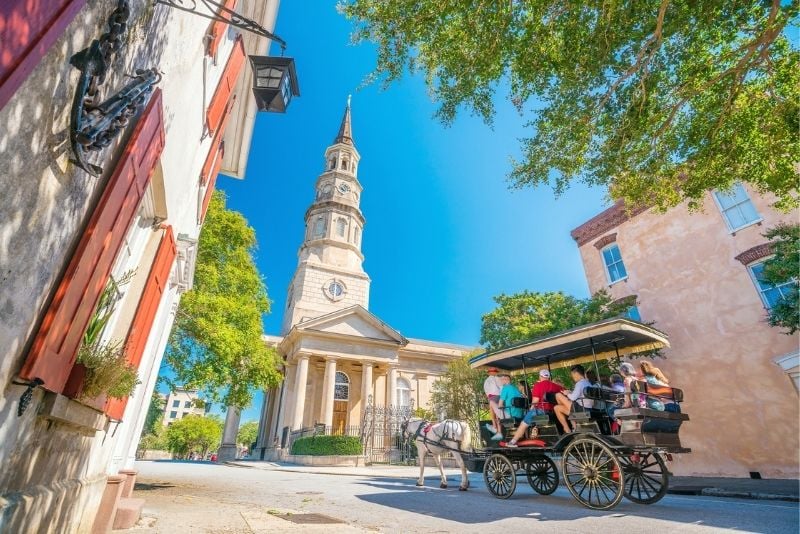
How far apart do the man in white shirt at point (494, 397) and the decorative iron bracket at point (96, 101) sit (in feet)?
25.4

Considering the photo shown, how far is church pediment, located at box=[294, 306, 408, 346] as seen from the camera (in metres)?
28.4

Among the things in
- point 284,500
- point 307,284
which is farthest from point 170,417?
point 284,500

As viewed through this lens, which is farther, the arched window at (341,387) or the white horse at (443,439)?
the arched window at (341,387)

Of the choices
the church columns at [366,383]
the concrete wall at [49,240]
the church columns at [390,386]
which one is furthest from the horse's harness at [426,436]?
the church columns at [390,386]

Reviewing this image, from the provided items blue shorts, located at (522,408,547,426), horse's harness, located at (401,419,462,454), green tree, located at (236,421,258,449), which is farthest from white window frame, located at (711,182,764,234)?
green tree, located at (236,421,258,449)

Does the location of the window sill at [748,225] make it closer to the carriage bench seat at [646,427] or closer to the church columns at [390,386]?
the carriage bench seat at [646,427]

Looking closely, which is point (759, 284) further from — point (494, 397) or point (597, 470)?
point (597, 470)

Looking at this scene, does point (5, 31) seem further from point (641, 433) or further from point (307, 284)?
→ point (307, 284)

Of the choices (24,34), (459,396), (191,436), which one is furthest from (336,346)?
(191,436)

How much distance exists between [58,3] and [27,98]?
447 millimetres

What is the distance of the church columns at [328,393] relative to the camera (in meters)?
26.5

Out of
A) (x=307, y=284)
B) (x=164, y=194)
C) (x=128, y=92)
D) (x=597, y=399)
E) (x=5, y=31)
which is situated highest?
(x=307, y=284)

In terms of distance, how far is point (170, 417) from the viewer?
11475 centimetres

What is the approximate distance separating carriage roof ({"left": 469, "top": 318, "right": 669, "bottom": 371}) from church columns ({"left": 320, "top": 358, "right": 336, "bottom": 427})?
20113mm
